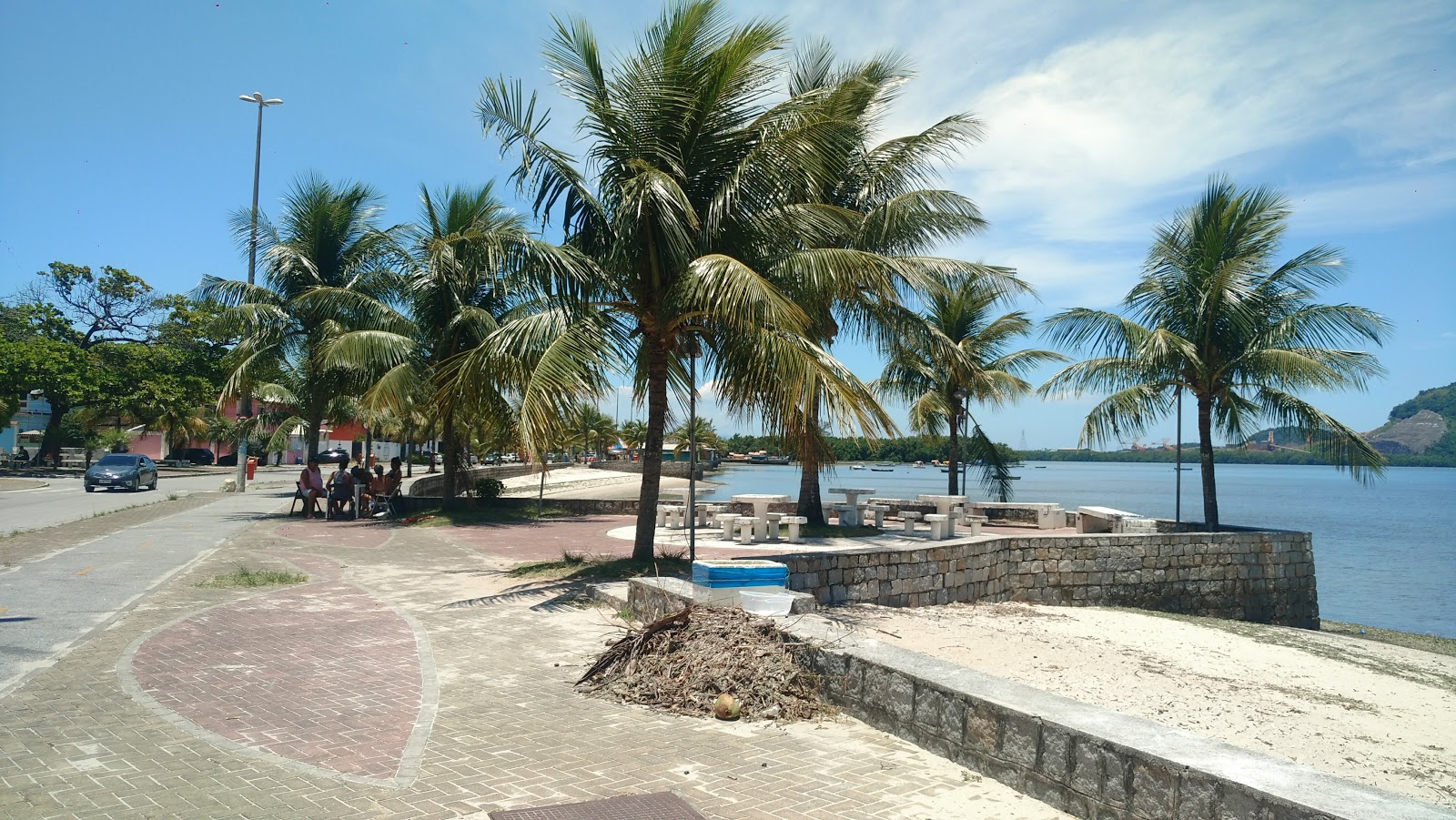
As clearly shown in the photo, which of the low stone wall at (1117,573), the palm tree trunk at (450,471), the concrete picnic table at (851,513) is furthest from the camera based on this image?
the palm tree trunk at (450,471)

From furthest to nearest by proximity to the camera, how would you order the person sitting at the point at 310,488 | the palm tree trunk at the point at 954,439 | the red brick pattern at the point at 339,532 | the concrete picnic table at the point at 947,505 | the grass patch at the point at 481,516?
the palm tree trunk at the point at 954,439 → the person sitting at the point at 310,488 → the grass patch at the point at 481,516 → the concrete picnic table at the point at 947,505 → the red brick pattern at the point at 339,532

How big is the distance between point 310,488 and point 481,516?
3.88 m

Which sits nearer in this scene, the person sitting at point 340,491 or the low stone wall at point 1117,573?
the low stone wall at point 1117,573

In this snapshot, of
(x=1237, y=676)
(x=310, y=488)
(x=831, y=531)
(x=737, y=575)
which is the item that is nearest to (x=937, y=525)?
(x=831, y=531)

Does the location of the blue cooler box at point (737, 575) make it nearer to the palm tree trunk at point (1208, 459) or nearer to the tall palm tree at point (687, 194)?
the tall palm tree at point (687, 194)

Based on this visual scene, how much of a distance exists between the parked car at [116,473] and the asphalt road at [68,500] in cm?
29

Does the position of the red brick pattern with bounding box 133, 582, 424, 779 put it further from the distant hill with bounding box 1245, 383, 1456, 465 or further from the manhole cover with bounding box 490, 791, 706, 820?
the distant hill with bounding box 1245, 383, 1456, 465

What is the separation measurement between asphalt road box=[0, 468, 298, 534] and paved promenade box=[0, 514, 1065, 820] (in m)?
11.6

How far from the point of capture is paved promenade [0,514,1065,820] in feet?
13.6

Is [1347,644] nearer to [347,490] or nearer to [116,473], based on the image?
[347,490]

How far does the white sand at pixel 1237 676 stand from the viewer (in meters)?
6.73

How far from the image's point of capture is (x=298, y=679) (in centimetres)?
623

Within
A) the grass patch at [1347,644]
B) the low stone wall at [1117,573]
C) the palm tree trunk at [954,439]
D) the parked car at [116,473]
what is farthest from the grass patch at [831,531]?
the parked car at [116,473]

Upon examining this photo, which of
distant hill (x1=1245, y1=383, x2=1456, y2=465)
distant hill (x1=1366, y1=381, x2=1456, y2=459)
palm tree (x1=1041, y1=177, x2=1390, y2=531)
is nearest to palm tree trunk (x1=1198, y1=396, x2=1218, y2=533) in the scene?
palm tree (x1=1041, y1=177, x2=1390, y2=531)
